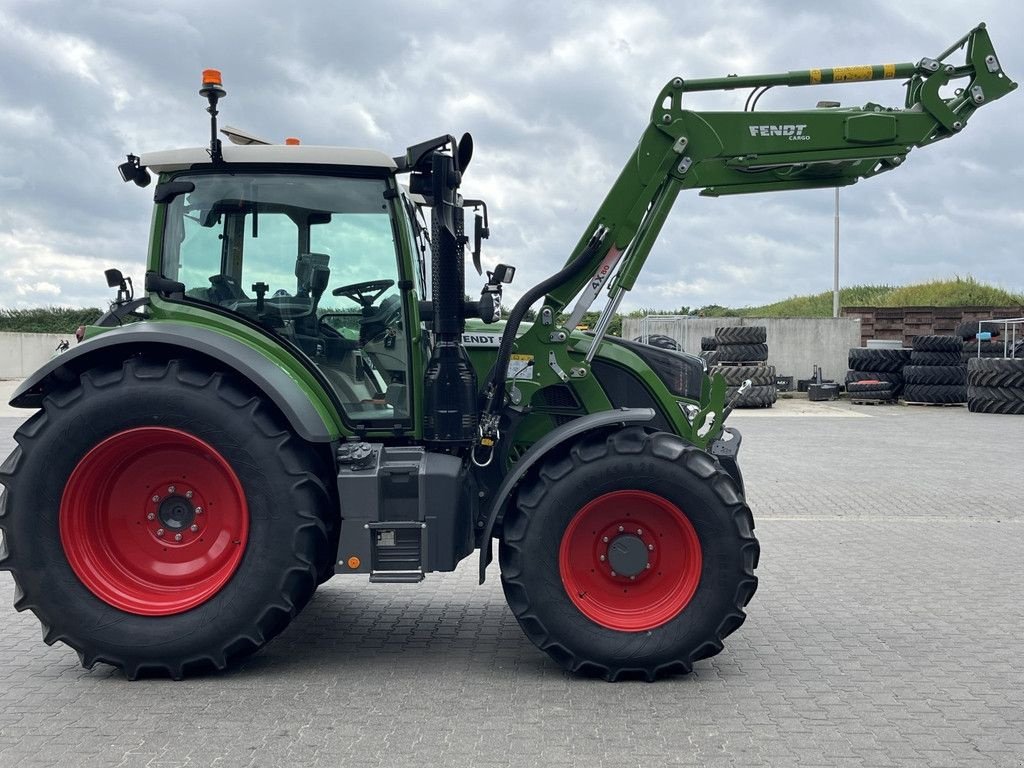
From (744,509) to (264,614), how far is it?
251cm

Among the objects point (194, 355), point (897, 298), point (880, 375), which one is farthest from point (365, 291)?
point (897, 298)

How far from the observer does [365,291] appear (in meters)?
5.66

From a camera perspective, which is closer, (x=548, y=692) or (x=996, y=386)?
(x=548, y=692)

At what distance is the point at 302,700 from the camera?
4.94m

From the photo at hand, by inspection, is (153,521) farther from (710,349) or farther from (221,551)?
(710,349)

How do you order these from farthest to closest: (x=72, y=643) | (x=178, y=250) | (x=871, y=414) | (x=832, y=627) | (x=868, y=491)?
1. (x=871, y=414)
2. (x=868, y=491)
3. (x=832, y=627)
4. (x=178, y=250)
5. (x=72, y=643)

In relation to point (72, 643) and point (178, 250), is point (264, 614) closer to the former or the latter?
point (72, 643)

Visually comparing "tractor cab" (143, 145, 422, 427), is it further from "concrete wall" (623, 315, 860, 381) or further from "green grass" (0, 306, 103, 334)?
"green grass" (0, 306, 103, 334)

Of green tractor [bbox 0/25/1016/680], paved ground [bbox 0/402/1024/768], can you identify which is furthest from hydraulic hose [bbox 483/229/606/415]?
paved ground [bbox 0/402/1024/768]

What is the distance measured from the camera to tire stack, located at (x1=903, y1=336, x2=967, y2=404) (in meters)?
25.7

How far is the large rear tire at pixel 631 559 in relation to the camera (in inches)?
204

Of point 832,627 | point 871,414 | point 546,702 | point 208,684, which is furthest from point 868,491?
point 871,414

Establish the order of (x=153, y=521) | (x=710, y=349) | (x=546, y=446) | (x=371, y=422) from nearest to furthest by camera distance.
A: (x=546, y=446), (x=153, y=521), (x=371, y=422), (x=710, y=349)

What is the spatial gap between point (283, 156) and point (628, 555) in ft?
9.27
